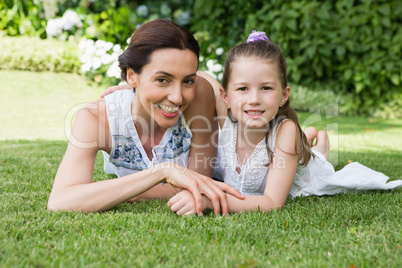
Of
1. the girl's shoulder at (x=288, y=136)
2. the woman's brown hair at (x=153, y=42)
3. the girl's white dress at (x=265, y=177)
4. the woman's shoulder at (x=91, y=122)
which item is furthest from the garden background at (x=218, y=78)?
the woman's brown hair at (x=153, y=42)

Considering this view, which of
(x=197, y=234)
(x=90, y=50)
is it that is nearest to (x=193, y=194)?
(x=197, y=234)

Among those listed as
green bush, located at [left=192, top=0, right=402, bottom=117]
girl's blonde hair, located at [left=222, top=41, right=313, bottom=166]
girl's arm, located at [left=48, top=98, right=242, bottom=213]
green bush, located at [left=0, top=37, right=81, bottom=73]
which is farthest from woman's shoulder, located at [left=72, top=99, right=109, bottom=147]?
green bush, located at [left=0, top=37, right=81, bottom=73]

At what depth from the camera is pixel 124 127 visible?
2.79 metres

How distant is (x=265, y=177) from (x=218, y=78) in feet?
19.0

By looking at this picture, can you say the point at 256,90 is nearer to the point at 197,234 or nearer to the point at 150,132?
the point at 150,132

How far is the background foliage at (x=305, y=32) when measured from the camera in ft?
29.5

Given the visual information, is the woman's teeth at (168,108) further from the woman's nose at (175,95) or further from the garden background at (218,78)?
the garden background at (218,78)

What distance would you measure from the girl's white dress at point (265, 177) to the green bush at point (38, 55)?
277 inches

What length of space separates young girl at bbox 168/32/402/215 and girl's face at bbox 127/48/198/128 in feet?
1.10

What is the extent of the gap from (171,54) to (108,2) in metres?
8.89

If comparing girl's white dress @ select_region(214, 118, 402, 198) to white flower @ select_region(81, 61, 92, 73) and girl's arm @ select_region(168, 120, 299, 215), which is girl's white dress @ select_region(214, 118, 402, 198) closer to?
girl's arm @ select_region(168, 120, 299, 215)

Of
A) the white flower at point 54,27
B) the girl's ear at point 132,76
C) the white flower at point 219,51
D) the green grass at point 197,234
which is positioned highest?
the white flower at point 54,27

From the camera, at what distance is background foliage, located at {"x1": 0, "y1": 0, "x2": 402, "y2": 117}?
29.5 feet

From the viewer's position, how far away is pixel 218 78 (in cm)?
854
